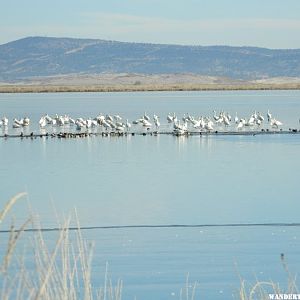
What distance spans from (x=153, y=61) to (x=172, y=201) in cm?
17553

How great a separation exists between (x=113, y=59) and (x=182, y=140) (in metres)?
169

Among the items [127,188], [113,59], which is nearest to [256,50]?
[113,59]

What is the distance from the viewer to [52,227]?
8.84m

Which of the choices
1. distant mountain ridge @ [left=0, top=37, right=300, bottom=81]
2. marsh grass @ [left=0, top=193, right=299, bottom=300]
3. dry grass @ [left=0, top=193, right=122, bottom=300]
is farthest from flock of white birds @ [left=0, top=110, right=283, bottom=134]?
distant mountain ridge @ [left=0, top=37, right=300, bottom=81]

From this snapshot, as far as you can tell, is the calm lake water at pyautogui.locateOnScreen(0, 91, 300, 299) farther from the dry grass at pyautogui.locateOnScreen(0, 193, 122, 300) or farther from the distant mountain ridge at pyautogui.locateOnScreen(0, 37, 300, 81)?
the distant mountain ridge at pyautogui.locateOnScreen(0, 37, 300, 81)

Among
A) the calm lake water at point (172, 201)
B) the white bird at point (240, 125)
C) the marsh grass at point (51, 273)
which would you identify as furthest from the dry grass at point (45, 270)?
the white bird at point (240, 125)

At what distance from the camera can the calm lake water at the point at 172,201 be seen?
6.98m

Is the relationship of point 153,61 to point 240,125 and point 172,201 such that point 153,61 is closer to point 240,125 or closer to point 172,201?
point 240,125

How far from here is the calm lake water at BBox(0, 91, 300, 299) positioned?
6.98 metres

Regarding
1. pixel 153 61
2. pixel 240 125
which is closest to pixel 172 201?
pixel 240 125

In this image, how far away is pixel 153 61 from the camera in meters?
185

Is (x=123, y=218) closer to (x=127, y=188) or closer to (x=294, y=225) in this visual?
(x=294, y=225)

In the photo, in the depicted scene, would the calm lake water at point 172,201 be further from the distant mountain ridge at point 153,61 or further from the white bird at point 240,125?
the distant mountain ridge at point 153,61

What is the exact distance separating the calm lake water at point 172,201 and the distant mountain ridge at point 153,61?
152204 mm
